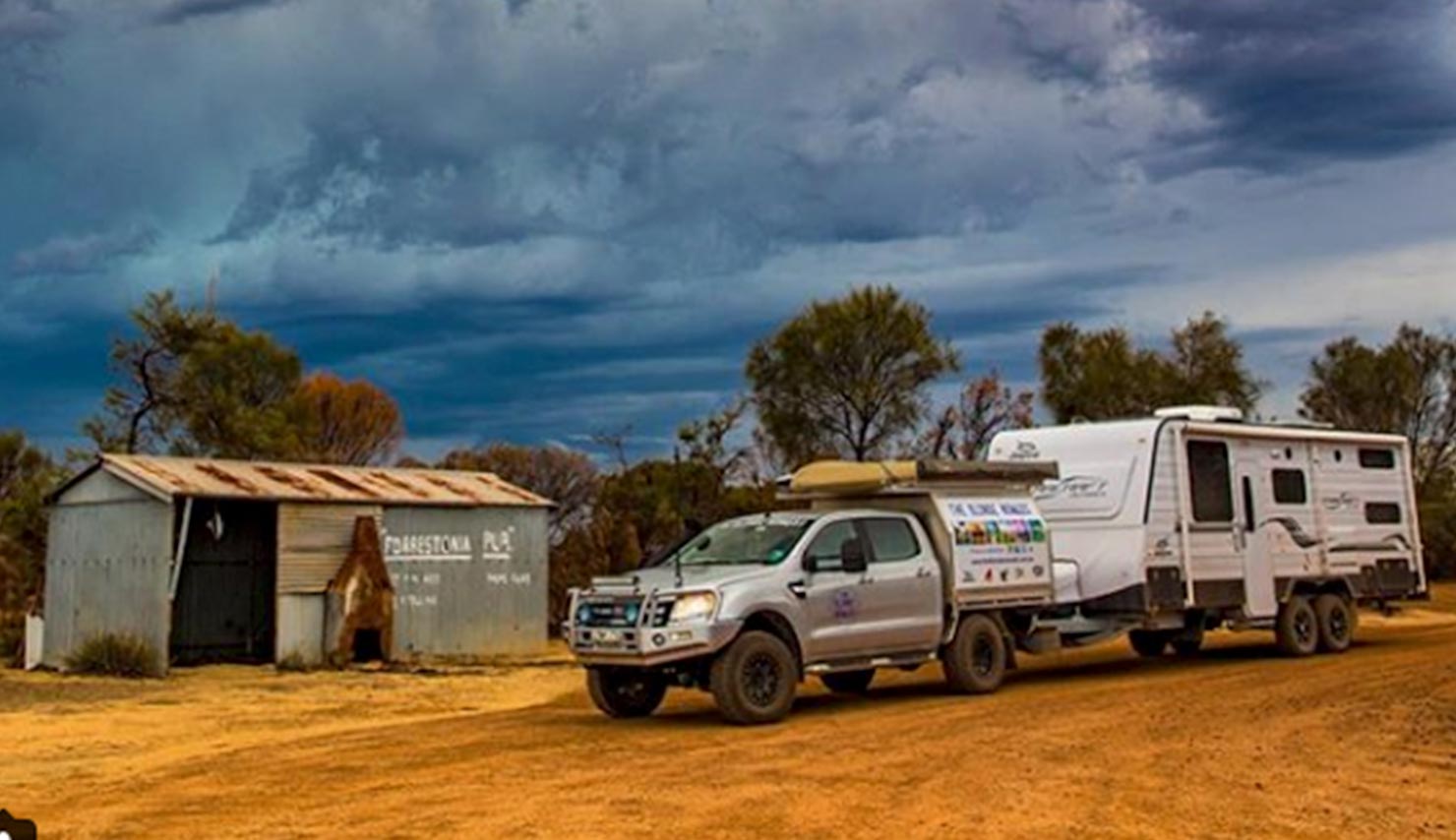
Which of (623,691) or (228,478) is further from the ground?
(228,478)

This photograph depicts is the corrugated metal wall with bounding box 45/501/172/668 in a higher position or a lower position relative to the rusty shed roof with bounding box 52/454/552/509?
lower

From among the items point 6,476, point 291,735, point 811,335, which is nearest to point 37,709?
point 291,735

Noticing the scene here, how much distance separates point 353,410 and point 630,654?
113 ft

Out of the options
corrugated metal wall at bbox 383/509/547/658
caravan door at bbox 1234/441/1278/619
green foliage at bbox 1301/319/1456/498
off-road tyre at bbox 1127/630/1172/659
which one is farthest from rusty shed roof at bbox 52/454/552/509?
green foliage at bbox 1301/319/1456/498

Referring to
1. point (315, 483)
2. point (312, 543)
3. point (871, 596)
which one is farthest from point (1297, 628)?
point (315, 483)

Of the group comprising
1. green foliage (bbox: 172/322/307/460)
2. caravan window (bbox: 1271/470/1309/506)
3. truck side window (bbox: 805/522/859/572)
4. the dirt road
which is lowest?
the dirt road

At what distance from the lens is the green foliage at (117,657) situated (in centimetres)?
2322

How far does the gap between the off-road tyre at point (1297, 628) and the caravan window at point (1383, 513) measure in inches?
79.8

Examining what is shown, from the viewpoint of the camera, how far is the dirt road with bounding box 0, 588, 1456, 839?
9305mm

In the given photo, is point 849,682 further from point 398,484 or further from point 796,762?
point 398,484

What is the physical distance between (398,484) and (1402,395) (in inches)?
1528

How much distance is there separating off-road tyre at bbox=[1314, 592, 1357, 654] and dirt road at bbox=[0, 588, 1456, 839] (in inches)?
96.0

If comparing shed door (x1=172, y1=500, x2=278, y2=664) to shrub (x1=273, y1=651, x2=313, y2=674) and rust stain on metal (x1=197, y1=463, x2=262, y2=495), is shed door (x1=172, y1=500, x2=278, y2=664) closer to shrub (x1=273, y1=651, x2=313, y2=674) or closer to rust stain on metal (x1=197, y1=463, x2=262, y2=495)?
rust stain on metal (x1=197, y1=463, x2=262, y2=495)

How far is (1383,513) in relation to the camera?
22938 mm
